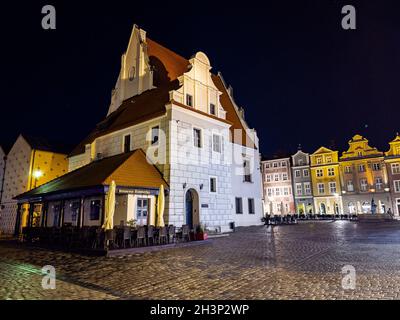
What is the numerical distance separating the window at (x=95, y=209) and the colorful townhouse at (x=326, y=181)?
44797 mm

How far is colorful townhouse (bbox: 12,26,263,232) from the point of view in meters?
16.9

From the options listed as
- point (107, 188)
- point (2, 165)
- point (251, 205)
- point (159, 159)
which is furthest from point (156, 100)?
point (2, 165)

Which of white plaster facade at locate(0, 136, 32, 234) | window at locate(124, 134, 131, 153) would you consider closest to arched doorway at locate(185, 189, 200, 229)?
window at locate(124, 134, 131, 153)

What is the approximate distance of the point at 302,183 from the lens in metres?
55.7

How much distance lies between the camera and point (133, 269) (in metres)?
8.34

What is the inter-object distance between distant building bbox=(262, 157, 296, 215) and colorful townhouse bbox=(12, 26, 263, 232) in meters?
30.5

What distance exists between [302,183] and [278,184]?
472 centimetres

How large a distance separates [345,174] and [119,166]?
154 feet

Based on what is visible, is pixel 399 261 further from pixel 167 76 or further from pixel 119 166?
pixel 167 76

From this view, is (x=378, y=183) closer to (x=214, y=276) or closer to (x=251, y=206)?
(x=251, y=206)

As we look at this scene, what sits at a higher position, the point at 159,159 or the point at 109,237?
the point at 159,159

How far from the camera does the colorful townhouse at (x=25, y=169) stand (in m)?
29.9

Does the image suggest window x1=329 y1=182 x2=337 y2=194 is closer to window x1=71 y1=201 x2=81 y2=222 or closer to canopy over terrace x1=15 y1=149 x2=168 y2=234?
canopy over terrace x1=15 y1=149 x2=168 y2=234

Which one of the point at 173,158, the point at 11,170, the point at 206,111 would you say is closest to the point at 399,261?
the point at 173,158
